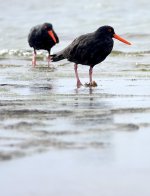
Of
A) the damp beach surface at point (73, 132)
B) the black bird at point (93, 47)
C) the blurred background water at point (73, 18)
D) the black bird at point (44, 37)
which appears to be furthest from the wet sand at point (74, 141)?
the blurred background water at point (73, 18)

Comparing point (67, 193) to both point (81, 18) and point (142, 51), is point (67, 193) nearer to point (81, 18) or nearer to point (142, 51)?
point (142, 51)

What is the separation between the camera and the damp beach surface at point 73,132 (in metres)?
5.23

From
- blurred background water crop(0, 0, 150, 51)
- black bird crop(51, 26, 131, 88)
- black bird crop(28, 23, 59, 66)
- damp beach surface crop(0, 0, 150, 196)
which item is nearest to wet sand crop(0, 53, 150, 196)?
damp beach surface crop(0, 0, 150, 196)

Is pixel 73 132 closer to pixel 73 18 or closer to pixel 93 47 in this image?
pixel 93 47

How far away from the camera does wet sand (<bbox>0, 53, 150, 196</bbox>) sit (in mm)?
5197

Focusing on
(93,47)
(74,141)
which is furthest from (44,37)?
(74,141)

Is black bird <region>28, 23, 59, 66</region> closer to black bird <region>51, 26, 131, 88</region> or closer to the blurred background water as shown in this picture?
the blurred background water

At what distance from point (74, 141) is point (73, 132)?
15.6 inches

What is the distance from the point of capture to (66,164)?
18.6ft

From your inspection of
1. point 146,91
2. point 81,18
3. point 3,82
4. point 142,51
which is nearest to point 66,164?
→ point 146,91

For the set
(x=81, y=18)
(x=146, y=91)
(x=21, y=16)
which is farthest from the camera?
(x=21, y=16)

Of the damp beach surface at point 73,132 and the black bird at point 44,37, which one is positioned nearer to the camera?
the damp beach surface at point 73,132

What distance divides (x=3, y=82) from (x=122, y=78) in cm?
214

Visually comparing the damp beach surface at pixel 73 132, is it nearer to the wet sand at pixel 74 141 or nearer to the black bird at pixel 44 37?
the wet sand at pixel 74 141
